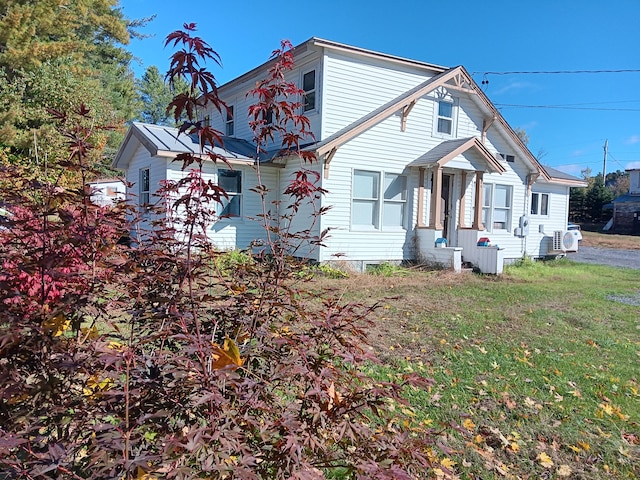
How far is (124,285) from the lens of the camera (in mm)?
1946

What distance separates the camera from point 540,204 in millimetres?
15844

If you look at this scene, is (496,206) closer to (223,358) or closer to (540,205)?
(540,205)

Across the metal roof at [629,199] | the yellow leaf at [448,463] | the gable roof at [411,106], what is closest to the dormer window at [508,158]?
the gable roof at [411,106]

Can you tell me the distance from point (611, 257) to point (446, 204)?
1078 centimetres

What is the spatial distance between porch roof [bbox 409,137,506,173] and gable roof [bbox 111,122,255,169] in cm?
468

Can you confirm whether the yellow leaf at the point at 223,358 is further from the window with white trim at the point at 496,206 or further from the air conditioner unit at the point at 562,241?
the air conditioner unit at the point at 562,241

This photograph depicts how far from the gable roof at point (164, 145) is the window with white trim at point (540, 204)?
399 inches

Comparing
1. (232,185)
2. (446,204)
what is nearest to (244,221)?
(232,185)

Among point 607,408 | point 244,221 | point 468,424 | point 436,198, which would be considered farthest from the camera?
point 436,198

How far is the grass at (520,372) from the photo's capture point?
3.11 m

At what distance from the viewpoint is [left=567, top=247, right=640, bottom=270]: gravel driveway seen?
54.5 feet

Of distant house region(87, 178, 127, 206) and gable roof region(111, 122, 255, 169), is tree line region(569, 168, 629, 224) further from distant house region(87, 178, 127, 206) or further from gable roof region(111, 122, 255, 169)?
distant house region(87, 178, 127, 206)

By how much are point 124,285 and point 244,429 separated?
0.83m

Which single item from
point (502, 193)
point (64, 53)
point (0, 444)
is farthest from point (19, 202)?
point (64, 53)
